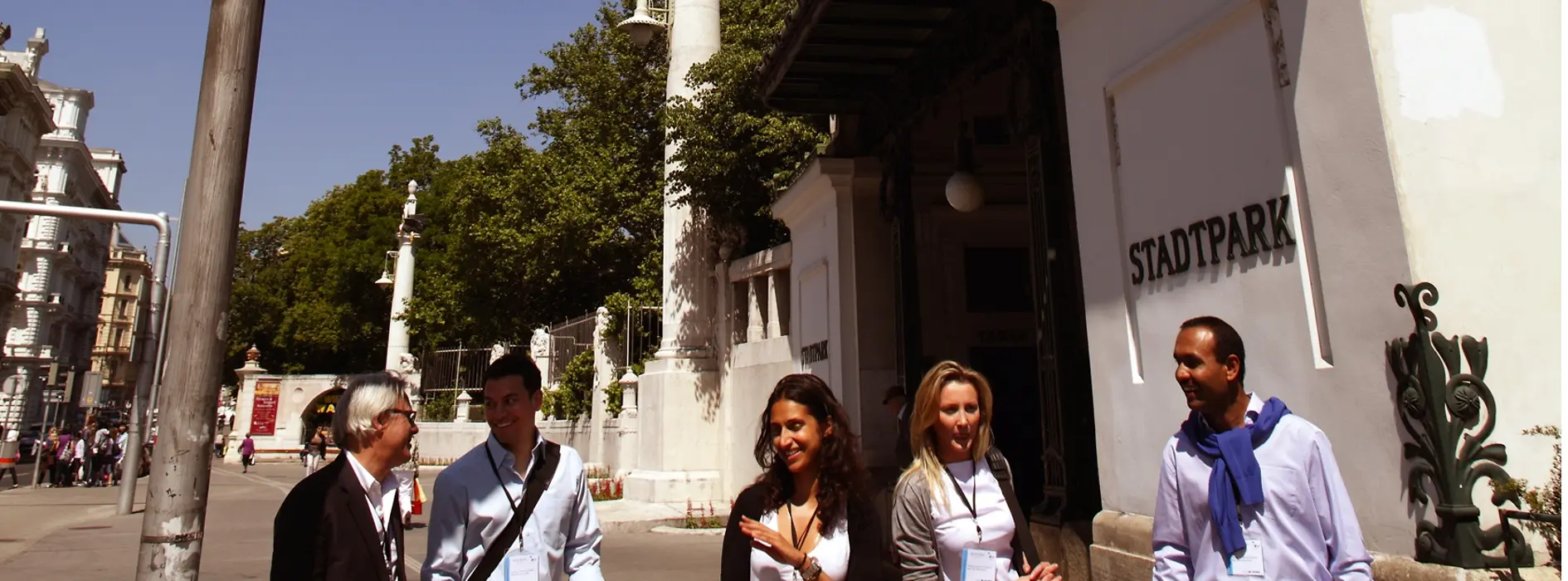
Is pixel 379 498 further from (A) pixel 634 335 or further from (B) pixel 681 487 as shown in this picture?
(A) pixel 634 335

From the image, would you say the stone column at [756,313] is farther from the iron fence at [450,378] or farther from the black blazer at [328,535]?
the iron fence at [450,378]

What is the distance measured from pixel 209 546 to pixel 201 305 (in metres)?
9.15

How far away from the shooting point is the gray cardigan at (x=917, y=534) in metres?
3.01

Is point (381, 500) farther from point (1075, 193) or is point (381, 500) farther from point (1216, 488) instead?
point (1075, 193)

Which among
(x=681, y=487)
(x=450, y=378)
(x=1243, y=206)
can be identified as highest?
(x=450, y=378)

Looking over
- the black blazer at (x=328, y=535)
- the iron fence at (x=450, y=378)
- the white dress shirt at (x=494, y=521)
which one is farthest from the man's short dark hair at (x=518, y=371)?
the iron fence at (x=450, y=378)

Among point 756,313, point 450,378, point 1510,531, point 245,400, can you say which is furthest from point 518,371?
point 245,400

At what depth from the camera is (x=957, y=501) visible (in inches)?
120

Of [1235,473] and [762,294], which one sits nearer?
[1235,473]

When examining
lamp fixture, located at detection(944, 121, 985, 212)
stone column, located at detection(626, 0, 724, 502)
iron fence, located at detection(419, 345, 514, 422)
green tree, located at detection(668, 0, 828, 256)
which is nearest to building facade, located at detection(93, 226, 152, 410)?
iron fence, located at detection(419, 345, 514, 422)

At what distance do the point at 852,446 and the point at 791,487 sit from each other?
223mm

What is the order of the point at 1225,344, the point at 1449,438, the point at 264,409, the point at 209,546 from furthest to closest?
the point at 264,409, the point at 209,546, the point at 1449,438, the point at 1225,344

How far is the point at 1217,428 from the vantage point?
9.46 feet

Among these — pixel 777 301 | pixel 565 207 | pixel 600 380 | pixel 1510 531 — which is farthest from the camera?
pixel 565 207
